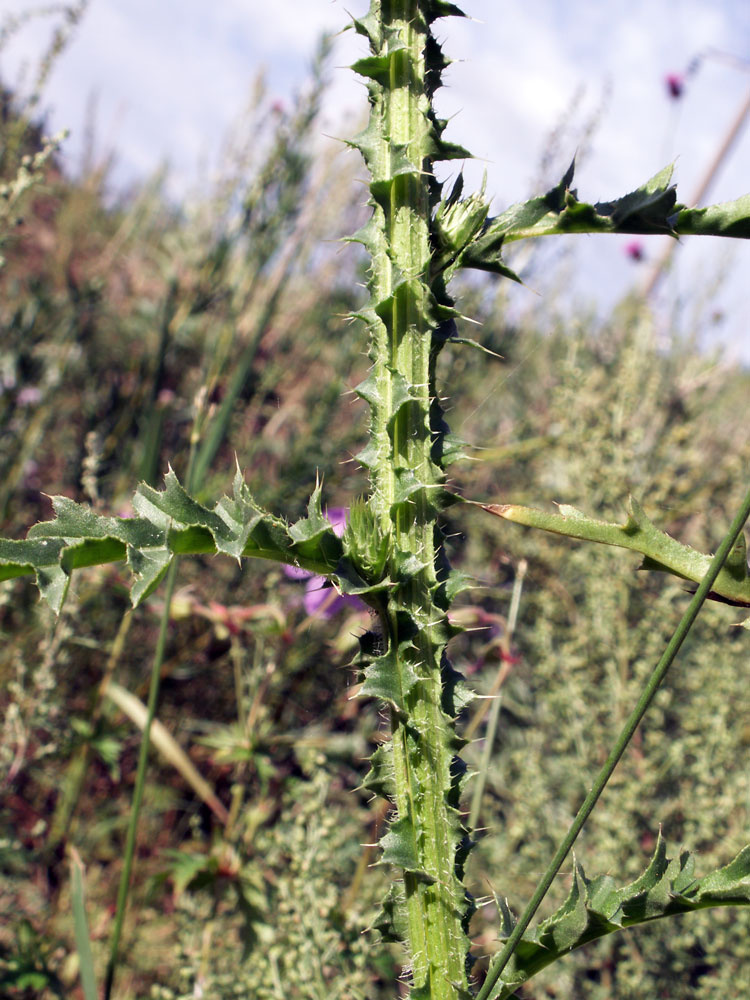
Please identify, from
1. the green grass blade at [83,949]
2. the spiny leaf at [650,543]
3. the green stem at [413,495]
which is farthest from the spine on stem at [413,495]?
the green grass blade at [83,949]

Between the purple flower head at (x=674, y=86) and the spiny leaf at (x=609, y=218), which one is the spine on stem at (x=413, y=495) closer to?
the spiny leaf at (x=609, y=218)

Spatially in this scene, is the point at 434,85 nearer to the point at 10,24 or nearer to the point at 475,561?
the point at 10,24

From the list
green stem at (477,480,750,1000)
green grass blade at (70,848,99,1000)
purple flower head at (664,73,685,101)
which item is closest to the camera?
green stem at (477,480,750,1000)

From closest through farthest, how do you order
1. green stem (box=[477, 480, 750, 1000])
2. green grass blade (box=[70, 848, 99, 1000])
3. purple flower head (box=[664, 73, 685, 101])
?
green stem (box=[477, 480, 750, 1000]), green grass blade (box=[70, 848, 99, 1000]), purple flower head (box=[664, 73, 685, 101])

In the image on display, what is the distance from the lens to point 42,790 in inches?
85.8

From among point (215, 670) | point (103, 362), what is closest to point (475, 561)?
point (215, 670)

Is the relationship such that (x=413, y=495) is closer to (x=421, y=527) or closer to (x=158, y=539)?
(x=421, y=527)

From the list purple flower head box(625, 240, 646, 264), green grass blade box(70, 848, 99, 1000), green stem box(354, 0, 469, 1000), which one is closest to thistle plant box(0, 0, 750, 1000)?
green stem box(354, 0, 469, 1000)

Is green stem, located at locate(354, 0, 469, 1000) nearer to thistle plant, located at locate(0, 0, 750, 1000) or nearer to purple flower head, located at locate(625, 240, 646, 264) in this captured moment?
thistle plant, located at locate(0, 0, 750, 1000)

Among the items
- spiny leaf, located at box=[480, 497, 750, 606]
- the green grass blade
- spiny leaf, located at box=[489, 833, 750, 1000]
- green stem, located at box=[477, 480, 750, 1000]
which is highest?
spiny leaf, located at box=[480, 497, 750, 606]

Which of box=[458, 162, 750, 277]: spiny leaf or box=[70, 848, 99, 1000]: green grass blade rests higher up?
box=[458, 162, 750, 277]: spiny leaf

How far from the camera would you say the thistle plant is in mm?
764

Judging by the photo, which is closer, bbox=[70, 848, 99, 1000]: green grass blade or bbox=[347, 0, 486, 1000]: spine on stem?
bbox=[347, 0, 486, 1000]: spine on stem

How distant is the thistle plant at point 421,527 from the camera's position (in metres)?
0.76
